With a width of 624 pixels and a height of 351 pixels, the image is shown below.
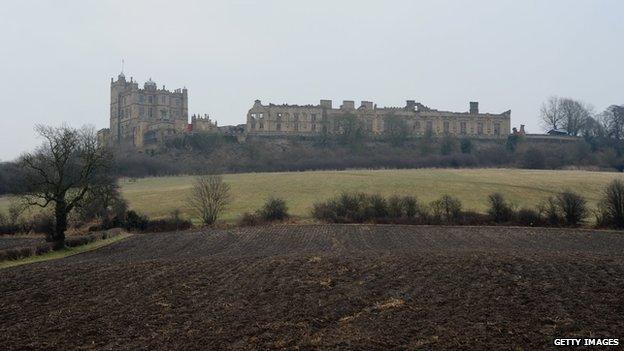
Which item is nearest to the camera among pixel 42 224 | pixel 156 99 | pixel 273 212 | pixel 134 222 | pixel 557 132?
pixel 42 224

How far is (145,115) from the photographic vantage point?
437ft

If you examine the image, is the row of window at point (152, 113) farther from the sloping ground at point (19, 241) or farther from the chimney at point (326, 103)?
the sloping ground at point (19, 241)

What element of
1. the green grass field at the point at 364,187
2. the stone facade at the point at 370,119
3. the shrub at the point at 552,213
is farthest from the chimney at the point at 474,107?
the shrub at the point at 552,213

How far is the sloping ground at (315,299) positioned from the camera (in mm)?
15906

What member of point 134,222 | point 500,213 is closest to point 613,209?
point 500,213

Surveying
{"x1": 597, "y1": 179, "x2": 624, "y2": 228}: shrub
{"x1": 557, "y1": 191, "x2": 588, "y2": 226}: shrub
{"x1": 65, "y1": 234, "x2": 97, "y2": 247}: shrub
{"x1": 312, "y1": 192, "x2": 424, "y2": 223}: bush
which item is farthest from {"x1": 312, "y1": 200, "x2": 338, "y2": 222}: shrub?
{"x1": 597, "y1": 179, "x2": 624, "y2": 228}: shrub

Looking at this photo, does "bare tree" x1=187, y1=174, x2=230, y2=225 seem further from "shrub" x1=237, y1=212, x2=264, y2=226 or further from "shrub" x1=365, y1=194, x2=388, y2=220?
"shrub" x1=365, y1=194, x2=388, y2=220

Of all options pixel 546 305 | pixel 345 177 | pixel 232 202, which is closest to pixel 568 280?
pixel 546 305

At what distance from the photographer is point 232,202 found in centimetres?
6712

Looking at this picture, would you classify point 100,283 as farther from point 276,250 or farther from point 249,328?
point 276,250

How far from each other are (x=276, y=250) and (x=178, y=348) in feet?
71.0

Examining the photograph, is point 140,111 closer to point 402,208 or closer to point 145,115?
point 145,115

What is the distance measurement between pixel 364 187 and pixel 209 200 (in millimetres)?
19466

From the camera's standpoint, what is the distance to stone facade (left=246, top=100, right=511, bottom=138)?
4924 inches
